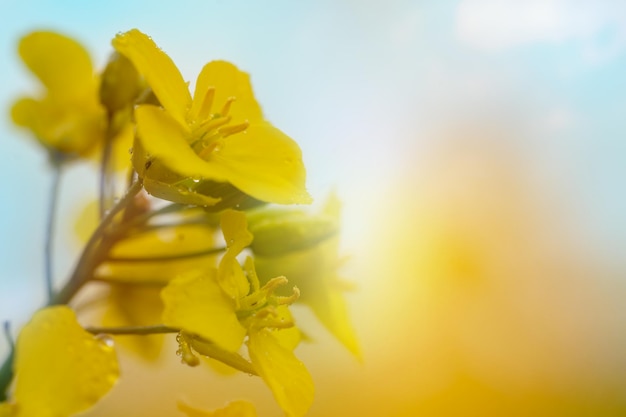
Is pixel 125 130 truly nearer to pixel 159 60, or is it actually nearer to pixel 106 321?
pixel 106 321

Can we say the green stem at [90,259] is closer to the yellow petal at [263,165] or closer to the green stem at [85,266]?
the green stem at [85,266]

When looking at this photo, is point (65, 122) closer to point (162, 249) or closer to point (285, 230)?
point (162, 249)

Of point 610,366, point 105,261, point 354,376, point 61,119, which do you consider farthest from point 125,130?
point 610,366

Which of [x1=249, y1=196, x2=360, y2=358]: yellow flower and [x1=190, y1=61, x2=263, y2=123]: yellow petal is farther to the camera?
[x1=249, y1=196, x2=360, y2=358]: yellow flower

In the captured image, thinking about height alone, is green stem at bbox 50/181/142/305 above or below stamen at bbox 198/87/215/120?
below

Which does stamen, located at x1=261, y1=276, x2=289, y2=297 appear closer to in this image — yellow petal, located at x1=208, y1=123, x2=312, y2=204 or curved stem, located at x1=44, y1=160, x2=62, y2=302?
yellow petal, located at x1=208, y1=123, x2=312, y2=204

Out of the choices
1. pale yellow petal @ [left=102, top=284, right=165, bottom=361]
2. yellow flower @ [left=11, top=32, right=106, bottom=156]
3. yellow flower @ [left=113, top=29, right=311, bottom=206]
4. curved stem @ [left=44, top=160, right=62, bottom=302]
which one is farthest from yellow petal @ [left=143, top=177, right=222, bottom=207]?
yellow flower @ [left=11, top=32, right=106, bottom=156]


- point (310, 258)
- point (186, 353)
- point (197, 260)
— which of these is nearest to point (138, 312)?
point (197, 260)
